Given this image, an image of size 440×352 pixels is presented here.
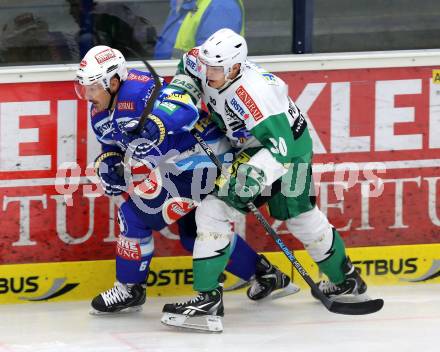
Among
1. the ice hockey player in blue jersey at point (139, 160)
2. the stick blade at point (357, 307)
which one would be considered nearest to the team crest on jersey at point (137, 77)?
the ice hockey player in blue jersey at point (139, 160)

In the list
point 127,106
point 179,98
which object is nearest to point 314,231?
point 179,98

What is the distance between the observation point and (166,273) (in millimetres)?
5770

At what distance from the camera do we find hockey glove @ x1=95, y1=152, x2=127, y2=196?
5387 mm

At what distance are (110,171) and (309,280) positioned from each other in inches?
36.5

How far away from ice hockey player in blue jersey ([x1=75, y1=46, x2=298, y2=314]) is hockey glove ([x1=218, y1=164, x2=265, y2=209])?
19 cm

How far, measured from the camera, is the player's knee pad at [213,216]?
5.21 meters

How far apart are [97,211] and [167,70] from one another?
0.68m

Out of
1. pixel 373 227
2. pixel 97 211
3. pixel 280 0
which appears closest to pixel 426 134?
pixel 373 227

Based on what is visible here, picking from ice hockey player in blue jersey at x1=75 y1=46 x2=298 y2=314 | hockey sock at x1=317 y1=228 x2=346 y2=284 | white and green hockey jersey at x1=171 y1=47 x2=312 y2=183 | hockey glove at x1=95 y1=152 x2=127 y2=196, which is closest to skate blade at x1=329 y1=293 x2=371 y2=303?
hockey sock at x1=317 y1=228 x2=346 y2=284

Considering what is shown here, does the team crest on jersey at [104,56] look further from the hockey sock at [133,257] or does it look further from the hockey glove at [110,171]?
the hockey sock at [133,257]

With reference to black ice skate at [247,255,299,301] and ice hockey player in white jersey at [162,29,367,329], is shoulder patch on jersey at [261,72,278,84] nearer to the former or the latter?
ice hockey player in white jersey at [162,29,367,329]

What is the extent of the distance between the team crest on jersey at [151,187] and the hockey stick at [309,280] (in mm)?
235

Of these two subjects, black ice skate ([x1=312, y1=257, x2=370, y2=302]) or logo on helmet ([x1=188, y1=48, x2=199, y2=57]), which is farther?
black ice skate ([x1=312, y1=257, x2=370, y2=302])

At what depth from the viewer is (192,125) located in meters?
5.24
